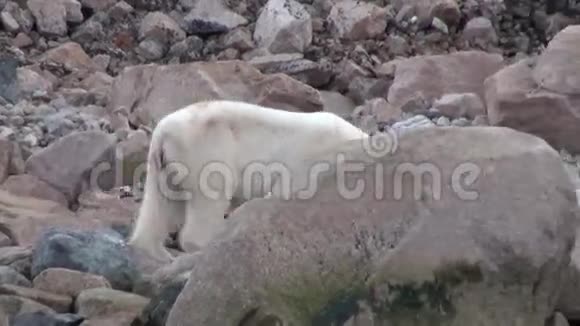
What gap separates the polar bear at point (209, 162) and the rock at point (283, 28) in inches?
287

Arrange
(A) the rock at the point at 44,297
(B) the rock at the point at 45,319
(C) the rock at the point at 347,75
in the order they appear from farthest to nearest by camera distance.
Answer: (C) the rock at the point at 347,75
(A) the rock at the point at 44,297
(B) the rock at the point at 45,319

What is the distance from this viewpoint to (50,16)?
49.8ft

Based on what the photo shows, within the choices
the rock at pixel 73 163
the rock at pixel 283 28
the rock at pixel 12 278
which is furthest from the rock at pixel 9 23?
Result: the rock at pixel 12 278

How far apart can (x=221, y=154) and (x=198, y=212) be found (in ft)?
1.16

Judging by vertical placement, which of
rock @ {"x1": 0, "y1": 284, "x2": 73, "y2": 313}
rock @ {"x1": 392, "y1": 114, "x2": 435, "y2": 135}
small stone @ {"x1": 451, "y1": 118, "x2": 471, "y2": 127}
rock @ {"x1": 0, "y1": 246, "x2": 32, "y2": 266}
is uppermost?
rock @ {"x1": 0, "y1": 284, "x2": 73, "y2": 313}

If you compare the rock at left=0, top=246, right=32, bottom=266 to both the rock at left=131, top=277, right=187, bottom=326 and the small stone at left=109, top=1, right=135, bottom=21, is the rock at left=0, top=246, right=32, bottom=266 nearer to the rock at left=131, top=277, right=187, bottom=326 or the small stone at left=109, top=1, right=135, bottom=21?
the rock at left=131, top=277, right=187, bottom=326

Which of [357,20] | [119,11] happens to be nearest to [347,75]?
[357,20]

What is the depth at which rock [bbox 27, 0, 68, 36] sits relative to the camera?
15.1 meters

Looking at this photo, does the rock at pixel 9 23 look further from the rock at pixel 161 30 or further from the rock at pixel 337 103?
the rock at pixel 337 103

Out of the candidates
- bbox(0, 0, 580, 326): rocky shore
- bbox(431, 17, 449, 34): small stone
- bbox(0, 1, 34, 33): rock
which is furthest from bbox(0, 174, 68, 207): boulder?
bbox(431, 17, 449, 34): small stone

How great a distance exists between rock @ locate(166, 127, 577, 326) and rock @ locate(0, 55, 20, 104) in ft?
25.3

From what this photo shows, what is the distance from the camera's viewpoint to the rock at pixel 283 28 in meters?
14.5

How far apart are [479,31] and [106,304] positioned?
9846mm

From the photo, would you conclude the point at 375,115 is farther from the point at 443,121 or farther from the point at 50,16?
the point at 50,16
